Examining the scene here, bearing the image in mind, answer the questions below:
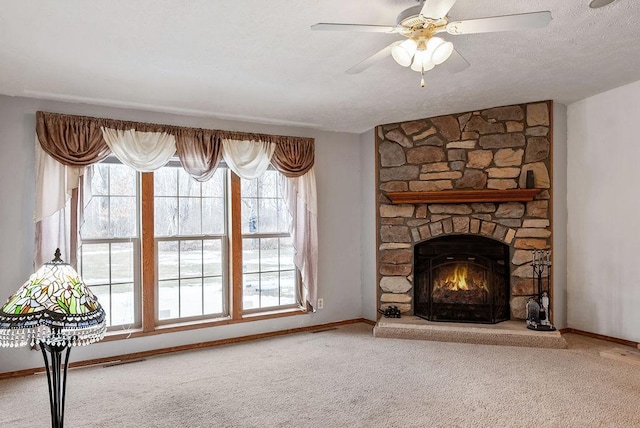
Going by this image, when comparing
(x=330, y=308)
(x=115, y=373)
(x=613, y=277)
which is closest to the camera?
(x=115, y=373)

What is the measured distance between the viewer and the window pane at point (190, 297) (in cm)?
475

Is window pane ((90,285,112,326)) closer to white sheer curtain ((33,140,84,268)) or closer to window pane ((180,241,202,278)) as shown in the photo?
white sheer curtain ((33,140,84,268))

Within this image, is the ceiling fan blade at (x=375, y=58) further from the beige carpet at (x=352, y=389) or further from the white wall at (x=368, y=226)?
the white wall at (x=368, y=226)

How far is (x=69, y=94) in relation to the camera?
3893mm

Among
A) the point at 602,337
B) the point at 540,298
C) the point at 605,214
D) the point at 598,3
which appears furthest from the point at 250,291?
the point at 598,3

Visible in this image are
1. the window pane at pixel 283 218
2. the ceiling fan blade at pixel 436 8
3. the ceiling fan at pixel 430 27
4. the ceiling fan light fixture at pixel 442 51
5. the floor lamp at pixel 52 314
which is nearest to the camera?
the floor lamp at pixel 52 314

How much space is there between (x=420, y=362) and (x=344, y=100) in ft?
8.44

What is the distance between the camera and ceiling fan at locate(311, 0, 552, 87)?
2035 mm

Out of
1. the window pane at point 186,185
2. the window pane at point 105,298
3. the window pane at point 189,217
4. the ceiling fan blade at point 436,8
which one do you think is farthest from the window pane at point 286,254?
the ceiling fan blade at point 436,8

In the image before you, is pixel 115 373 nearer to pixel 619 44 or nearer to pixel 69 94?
pixel 69 94

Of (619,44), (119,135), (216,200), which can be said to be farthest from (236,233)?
(619,44)

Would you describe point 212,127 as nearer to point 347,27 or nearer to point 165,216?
point 165,216

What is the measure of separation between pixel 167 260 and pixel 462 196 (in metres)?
3.25

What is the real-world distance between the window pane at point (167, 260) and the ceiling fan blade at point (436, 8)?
3.54m
